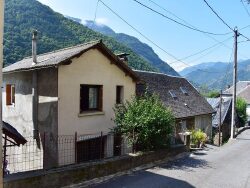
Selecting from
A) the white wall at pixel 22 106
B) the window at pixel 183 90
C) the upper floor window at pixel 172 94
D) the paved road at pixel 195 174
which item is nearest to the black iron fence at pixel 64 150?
the white wall at pixel 22 106

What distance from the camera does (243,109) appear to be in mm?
47969

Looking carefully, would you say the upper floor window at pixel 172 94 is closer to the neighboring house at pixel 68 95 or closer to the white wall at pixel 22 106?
the neighboring house at pixel 68 95

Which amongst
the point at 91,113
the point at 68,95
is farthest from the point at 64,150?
the point at 68,95

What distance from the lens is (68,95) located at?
50.1 feet

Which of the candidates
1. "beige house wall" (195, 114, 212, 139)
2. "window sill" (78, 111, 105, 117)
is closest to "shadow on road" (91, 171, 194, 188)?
"window sill" (78, 111, 105, 117)

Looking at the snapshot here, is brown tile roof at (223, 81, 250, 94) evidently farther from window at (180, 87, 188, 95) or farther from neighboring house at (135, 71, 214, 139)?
window at (180, 87, 188, 95)

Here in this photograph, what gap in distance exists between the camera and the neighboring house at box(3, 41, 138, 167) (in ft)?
49.2

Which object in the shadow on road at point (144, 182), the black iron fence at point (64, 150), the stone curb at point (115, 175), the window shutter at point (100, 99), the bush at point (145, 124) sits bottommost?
the shadow on road at point (144, 182)

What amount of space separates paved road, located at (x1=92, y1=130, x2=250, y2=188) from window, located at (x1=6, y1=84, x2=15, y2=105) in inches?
324

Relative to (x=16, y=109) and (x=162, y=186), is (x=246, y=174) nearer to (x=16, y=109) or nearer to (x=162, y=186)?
(x=162, y=186)

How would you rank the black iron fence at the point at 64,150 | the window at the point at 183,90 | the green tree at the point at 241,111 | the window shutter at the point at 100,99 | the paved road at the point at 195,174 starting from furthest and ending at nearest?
the green tree at the point at 241,111 → the window at the point at 183,90 → the window shutter at the point at 100,99 → the black iron fence at the point at 64,150 → the paved road at the point at 195,174

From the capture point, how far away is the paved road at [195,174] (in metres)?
12.8

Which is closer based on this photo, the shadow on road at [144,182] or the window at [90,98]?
the shadow on road at [144,182]

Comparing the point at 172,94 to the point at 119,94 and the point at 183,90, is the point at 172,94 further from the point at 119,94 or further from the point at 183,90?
the point at 119,94
